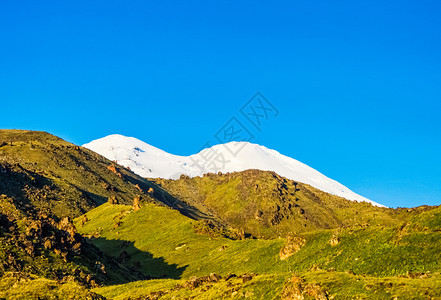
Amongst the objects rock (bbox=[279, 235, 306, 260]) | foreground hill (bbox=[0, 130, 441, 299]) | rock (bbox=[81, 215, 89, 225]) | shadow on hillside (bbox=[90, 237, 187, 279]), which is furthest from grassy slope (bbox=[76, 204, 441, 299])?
rock (bbox=[81, 215, 89, 225])

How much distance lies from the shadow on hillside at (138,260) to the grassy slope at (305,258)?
0.25m

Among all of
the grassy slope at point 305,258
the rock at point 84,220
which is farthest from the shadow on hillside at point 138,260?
the rock at point 84,220

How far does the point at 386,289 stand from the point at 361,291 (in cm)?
181

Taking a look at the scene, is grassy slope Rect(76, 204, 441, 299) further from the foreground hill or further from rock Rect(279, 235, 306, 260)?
rock Rect(279, 235, 306, 260)

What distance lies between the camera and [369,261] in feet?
130

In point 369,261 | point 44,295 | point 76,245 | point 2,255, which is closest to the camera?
point 44,295

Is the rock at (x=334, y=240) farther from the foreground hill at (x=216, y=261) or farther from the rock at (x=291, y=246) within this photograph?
the rock at (x=291, y=246)

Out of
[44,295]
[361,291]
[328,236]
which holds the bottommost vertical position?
[44,295]

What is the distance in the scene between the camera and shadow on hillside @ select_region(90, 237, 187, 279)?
8125 cm

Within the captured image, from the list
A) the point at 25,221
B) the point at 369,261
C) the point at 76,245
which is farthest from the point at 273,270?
the point at 25,221

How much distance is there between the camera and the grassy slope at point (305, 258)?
31.0 metres

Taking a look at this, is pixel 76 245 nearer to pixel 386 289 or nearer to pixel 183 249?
pixel 183 249

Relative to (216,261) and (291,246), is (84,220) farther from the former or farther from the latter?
(291,246)

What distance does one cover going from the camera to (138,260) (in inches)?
3661
